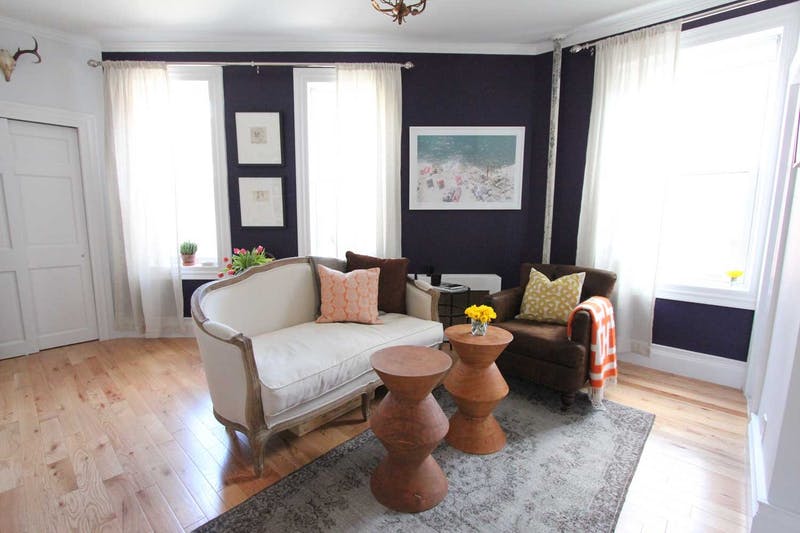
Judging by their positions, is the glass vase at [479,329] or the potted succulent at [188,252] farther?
the potted succulent at [188,252]

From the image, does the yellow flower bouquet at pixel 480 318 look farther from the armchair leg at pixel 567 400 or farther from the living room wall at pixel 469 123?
the living room wall at pixel 469 123

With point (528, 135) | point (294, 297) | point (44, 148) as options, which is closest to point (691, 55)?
point (528, 135)

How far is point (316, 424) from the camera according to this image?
216cm

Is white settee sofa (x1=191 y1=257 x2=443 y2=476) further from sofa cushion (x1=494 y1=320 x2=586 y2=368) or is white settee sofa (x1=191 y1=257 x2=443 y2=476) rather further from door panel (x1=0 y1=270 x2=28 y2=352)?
door panel (x1=0 y1=270 x2=28 y2=352)

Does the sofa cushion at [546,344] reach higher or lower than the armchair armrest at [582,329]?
lower

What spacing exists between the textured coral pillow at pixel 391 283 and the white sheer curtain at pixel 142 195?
213 centimetres

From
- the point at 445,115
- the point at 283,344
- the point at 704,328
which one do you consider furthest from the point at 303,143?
the point at 704,328

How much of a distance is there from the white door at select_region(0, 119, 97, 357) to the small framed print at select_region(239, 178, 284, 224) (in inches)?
59.3

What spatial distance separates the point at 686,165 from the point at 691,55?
0.82 m

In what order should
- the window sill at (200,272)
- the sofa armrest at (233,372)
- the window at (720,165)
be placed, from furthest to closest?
the window sill at (200,272), the window at (720,165), the sofa armrest at (233,372)

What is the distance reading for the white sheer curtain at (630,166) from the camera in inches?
110

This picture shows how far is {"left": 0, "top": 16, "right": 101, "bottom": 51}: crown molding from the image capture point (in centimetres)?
303

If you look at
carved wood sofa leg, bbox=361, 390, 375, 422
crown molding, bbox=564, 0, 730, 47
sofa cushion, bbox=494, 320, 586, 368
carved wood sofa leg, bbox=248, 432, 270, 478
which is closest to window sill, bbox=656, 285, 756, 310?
sofa cushion, bbox=494, 320, 586, 368

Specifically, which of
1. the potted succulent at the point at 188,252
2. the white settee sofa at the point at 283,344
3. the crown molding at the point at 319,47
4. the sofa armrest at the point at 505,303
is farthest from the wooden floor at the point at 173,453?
the crown molding at the point at 319,47
